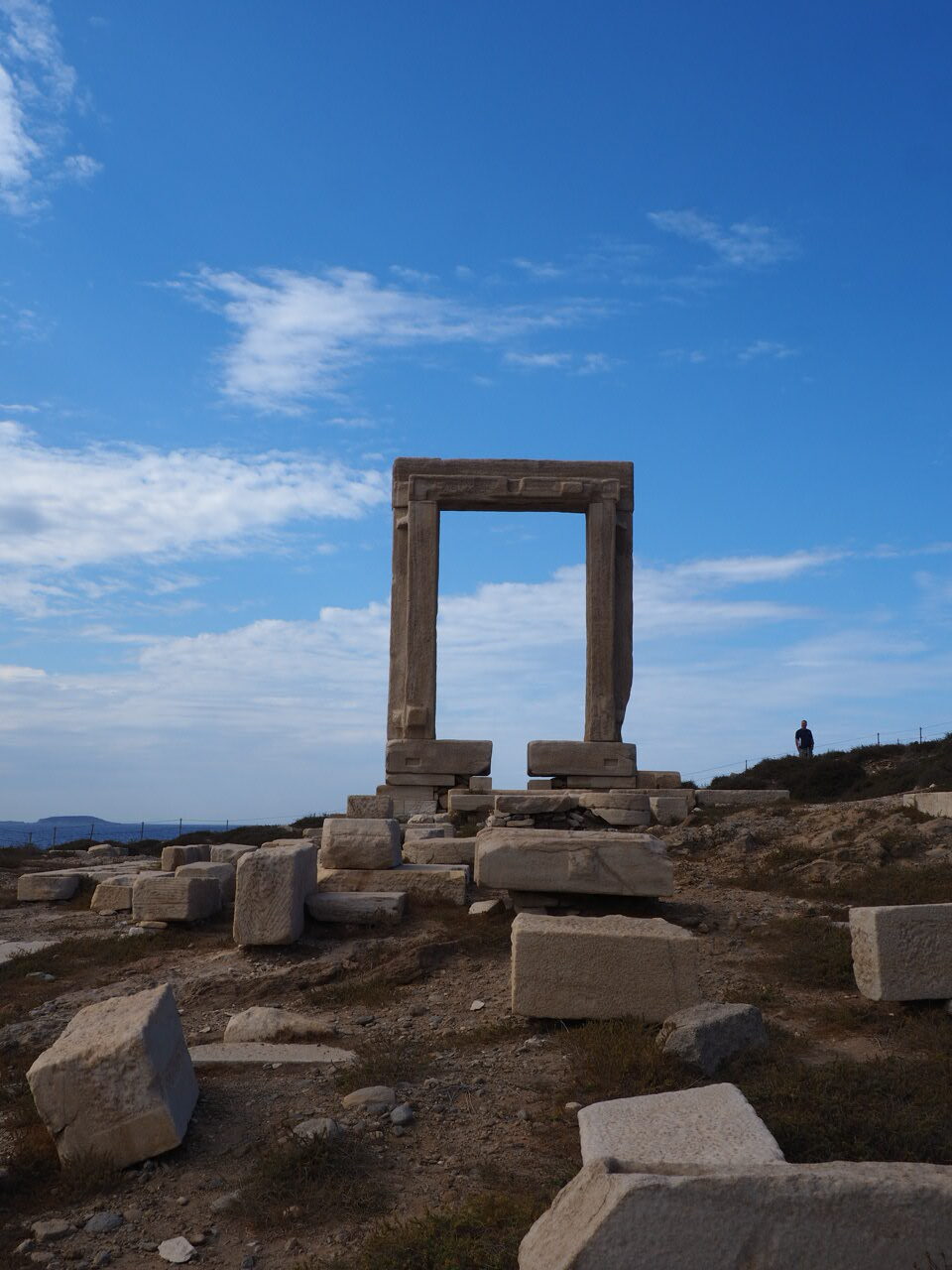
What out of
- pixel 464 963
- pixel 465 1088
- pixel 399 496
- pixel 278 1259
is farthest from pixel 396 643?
pixel 278 1259

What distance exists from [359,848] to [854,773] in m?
17.3

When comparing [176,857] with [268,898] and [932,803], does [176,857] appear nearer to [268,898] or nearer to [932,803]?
[268,898]

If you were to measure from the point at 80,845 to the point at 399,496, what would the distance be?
10229mm

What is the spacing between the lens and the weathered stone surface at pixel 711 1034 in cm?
534

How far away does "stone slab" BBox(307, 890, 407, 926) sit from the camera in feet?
29.9

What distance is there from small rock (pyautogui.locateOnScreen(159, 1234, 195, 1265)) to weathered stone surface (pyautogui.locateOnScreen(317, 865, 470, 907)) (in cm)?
565

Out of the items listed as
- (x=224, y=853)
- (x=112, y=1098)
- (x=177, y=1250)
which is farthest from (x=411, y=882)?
(x=177, y=1250)

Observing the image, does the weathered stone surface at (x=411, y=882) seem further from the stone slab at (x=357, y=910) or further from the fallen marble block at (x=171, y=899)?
the fallen marble block at (x=171, y=899)

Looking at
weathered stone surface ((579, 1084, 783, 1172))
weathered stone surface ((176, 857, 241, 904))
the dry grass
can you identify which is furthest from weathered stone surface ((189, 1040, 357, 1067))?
weathered stone surface ((176, 857, 241, 904))

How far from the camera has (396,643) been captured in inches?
734

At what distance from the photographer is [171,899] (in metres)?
10.2

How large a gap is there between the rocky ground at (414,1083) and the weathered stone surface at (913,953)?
5.3 inches

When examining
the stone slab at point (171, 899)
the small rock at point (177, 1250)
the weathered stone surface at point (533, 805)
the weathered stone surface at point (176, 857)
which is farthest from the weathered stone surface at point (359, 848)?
the small rock at point (177, 1250)

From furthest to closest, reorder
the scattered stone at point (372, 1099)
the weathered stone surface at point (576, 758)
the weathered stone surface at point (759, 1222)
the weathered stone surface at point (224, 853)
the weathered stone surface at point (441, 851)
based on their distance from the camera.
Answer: the weathered stone surface at point (576, 758) → the weathered stone surface at point (224, 853) → the weathered stone surface at point (441, 851) → the scattered stone at point (372, 1099) → the weathered stone surface at point (759, 1222)
